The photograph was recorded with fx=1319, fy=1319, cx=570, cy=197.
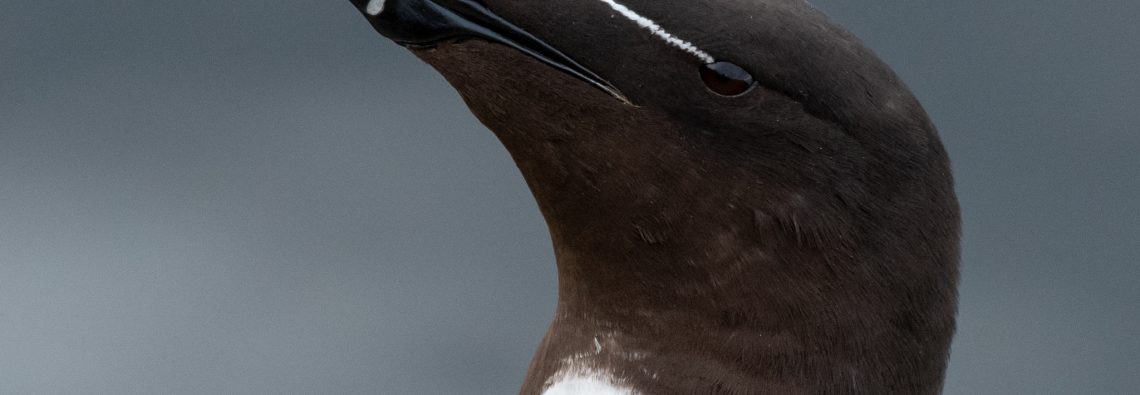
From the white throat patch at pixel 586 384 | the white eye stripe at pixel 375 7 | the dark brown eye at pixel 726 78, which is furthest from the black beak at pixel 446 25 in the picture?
the white throat patch at pixel 586 384

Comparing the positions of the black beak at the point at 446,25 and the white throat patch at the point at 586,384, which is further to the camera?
the white throat patch at the point at 586,384

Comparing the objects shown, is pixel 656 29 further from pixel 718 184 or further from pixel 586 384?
pixel 586 384

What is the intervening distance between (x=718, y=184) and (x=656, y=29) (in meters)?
0.18

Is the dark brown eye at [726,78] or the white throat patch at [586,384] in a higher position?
the dark brown eye at [726,78]

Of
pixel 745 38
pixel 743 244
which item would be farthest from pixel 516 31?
pixel 743 244

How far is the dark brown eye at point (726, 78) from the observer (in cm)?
127

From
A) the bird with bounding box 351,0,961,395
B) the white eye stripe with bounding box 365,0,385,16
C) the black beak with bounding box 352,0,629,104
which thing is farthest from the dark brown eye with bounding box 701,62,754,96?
the white eye stripe with bounding box 365,0,385,16

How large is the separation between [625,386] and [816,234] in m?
0.26

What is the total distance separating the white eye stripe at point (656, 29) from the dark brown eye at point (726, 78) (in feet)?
0.07

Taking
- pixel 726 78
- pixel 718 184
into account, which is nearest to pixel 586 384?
pixel 718 184

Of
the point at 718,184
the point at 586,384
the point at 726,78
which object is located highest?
the point at 726,78

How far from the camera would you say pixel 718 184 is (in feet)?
4.36

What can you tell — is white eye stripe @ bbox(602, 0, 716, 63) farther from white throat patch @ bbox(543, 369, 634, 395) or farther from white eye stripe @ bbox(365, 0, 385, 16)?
white throat patch @ bbox(543, 369, 634, 395)

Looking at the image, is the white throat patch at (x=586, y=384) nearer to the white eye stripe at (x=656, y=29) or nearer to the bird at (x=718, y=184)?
the bird at (x=718, y=184)
